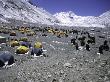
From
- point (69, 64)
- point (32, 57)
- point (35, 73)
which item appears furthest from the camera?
point (32, 57)

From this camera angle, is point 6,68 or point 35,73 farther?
point 6,68

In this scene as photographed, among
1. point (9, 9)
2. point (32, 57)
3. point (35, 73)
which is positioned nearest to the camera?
point (35, 73)

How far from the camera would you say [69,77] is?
16453mm

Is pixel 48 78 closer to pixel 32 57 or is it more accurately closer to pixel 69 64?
pixel 69 64

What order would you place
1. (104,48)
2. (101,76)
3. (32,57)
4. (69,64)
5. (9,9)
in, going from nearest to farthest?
(101,76), (69,64), (32,57), (104,48), (9,9)

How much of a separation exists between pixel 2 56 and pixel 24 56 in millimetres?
4767

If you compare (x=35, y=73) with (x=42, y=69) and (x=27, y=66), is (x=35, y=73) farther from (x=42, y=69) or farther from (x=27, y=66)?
(x=27, y=66)

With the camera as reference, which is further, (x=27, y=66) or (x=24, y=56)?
(x=24, y=56)

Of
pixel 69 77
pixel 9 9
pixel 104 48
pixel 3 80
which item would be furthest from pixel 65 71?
pixel 9 9

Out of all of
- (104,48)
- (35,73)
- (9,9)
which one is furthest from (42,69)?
(9,9)

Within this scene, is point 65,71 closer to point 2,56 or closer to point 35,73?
point 35,73

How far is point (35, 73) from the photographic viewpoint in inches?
692

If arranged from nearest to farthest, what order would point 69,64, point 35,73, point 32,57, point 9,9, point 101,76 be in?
point 101,76
point 35,73
point 69,64
point 32,57
point 9,9

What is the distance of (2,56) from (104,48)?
17.6m
